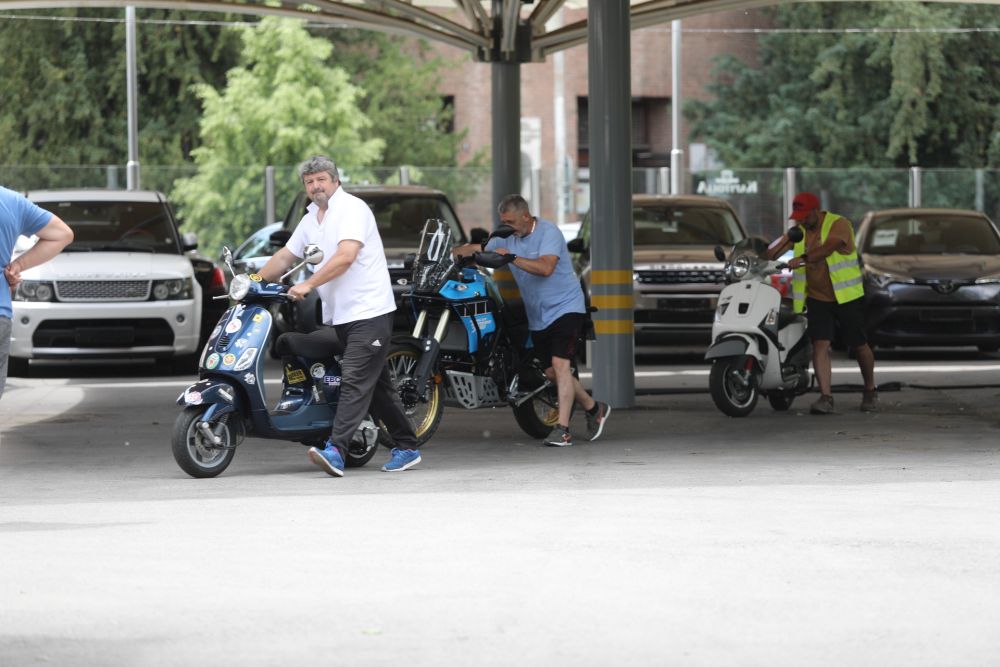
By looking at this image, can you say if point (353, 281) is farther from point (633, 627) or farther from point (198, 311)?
point (198, 311)

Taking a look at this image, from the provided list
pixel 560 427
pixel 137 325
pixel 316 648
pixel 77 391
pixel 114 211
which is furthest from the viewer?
pixel 114 211

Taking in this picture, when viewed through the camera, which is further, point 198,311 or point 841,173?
point 841,173

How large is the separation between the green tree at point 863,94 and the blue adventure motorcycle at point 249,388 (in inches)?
1269

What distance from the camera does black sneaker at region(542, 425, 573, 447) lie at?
12961 mm

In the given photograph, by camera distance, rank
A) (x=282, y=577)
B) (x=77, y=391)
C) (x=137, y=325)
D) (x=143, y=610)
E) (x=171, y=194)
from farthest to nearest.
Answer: (x=171, y=194)
(x=137, y=325)
(x=77, y=391)
(x=282, y=577)
(x=143, y=610)

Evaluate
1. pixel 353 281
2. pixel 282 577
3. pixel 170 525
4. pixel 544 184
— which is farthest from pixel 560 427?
pixel 544 184

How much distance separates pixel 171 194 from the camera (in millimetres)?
39375

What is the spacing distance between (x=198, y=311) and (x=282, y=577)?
472 inches

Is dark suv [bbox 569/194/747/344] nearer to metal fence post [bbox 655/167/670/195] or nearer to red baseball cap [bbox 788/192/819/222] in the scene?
red baseball cap [bbox 788/192/819/222]

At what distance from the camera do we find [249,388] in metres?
11.2

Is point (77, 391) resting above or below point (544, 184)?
below

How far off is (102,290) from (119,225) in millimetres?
1446

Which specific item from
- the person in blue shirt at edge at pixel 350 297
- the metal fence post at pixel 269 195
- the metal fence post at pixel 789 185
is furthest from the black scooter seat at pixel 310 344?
the metal fence post at pixel 789 185

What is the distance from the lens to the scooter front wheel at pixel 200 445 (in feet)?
36.4
